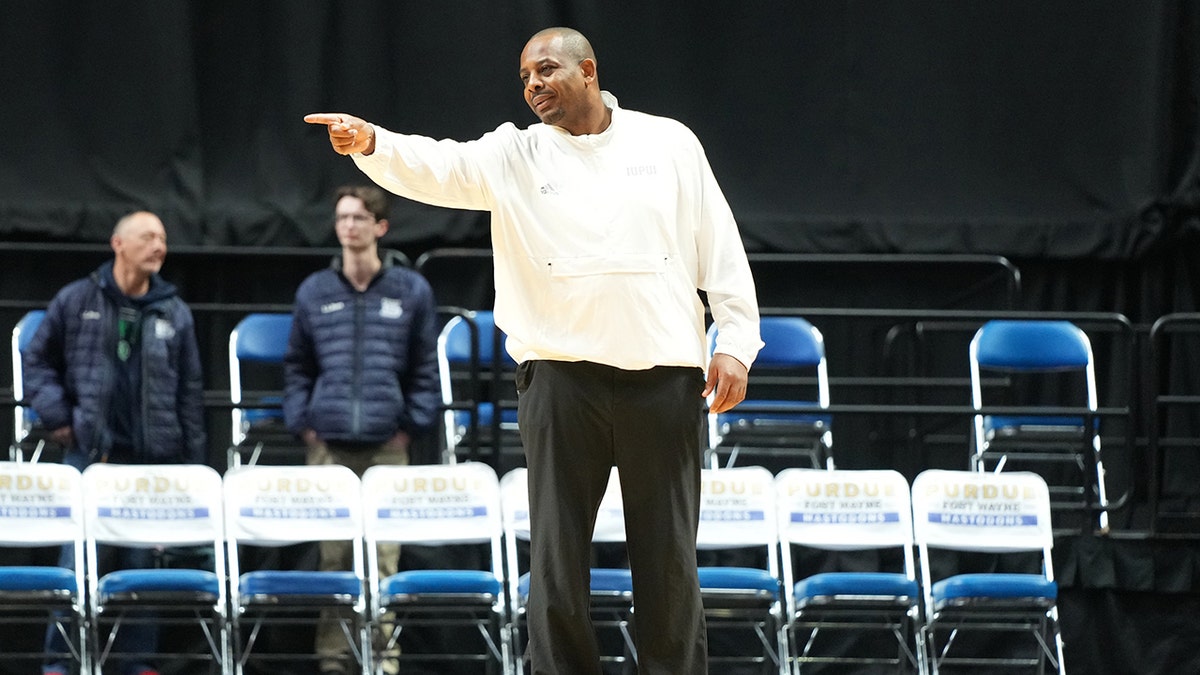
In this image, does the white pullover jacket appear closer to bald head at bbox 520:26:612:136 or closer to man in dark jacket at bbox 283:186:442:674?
bald head at bbox 520:26:612:136

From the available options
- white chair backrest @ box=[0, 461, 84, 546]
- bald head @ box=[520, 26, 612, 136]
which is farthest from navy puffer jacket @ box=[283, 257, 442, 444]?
bald head @ box=[520, 26, 612, 136]

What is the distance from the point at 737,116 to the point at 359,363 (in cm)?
258

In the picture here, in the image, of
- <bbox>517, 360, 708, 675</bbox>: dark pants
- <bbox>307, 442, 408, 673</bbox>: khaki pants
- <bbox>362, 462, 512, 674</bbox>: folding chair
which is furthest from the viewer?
<bbox>307, 442, 408, 673</bbox>: khaki pants

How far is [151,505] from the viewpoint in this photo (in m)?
5.47

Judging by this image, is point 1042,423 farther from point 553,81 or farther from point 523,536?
point 553,81

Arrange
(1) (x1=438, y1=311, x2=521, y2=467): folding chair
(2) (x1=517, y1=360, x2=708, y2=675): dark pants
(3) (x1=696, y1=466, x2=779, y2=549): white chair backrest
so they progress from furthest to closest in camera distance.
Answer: (1) (x1=438, y1=311, x2=521, y2=467): folding chair, (3) (x1=696, y1=466, x2=779, y2=549): white chair backrest, (2) (x1=517, y1=360, x2=708, y2=675): dark pants

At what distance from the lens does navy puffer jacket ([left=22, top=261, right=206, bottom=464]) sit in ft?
18.7

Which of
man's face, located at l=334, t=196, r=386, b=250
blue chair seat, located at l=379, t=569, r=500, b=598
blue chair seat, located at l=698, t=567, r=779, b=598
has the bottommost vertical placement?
blue chair seat, located at l=698, t=567, r=779, b=598

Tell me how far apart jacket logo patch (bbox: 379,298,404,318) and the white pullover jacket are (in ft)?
7.99

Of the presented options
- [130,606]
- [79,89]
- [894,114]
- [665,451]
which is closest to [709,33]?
[894,114]

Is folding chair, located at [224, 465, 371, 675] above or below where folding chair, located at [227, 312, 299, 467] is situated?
below

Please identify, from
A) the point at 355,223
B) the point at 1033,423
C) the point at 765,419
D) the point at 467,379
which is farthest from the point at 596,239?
the point at 1033,423

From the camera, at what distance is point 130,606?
5.26m

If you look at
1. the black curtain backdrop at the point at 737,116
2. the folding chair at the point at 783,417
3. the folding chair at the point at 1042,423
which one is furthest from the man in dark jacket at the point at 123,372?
the folding chair at the point at 1042,423
